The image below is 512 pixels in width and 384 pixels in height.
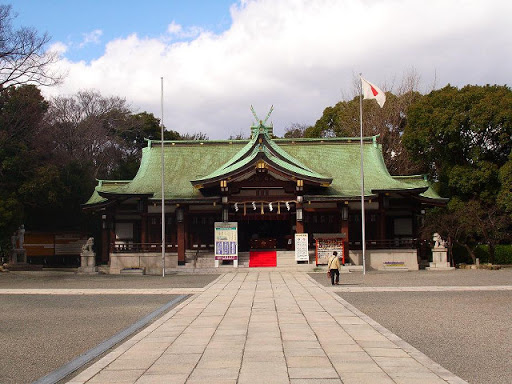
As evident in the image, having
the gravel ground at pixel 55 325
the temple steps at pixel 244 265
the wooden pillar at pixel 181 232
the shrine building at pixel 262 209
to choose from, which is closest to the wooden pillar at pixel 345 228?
the shrine building at pixel 262 209

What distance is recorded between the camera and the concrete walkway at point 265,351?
749 centimetres

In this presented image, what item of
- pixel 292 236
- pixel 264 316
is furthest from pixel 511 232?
pixel 264 316

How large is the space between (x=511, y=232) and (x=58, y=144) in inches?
1483

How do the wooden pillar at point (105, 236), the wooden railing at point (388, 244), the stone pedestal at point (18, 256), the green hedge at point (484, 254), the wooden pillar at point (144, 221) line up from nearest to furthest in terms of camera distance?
1. the wooden railing at point (388, 244)
2. the wooden pillar at point (144, 221)
3. the wooden pillar at point (105, 236)
4. the stone pedestal at point (18, 256)
5. the green hedge at point (484, 254)

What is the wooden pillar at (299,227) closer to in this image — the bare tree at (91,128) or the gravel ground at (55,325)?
the gravel ground at (55,325)

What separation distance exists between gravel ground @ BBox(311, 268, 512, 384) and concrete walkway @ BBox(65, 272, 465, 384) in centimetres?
47

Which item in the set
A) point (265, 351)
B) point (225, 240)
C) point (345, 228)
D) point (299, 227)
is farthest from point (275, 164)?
point (265, 351)

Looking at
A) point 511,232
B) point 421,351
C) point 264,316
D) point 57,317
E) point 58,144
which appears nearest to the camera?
point 421,351

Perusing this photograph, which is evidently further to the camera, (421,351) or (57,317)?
(57,317)

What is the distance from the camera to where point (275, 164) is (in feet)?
102

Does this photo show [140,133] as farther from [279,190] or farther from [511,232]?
[511,232]

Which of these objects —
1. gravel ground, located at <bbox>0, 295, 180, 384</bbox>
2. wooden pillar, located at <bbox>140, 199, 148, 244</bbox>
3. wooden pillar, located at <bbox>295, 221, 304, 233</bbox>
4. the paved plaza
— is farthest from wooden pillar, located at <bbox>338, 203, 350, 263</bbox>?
gravel ground, located at <bbox>0, 295, 180, 384</bbox>

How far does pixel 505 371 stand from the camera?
26.5 feet

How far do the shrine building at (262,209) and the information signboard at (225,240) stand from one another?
0.08 m
